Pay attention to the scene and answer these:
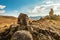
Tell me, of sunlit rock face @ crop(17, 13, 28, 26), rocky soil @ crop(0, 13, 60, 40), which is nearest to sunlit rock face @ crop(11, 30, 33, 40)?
rocky soil @ crop(0, 13, 60, 40)

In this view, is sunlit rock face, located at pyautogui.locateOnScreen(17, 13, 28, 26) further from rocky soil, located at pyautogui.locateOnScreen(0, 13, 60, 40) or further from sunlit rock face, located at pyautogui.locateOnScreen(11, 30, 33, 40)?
sunlit rock face, located at pyautogui.locateOnScreen(11, 30, 33, 40)

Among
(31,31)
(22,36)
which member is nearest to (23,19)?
(31,31)

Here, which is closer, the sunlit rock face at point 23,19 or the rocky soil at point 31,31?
the rocky soil at point 31,31

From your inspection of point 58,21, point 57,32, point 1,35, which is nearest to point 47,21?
point 58,21

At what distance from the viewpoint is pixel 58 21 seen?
22.6 metres

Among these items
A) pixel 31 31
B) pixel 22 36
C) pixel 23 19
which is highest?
pixel 23 19

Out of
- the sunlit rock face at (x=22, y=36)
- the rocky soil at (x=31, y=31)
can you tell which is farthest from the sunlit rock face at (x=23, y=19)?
the sunlit rock face at (x=22, y=36)

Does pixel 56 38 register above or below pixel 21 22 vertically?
below

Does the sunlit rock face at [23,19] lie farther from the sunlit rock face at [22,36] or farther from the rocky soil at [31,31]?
the sunlit rock face at [22,36]

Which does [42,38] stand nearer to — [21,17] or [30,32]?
[30,32]

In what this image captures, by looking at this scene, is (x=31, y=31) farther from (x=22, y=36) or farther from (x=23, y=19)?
(x=23, y=19)

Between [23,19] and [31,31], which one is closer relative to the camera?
[31,31]

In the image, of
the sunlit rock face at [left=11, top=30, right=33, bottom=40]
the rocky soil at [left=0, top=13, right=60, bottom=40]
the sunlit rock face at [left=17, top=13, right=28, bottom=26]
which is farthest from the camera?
the sunlit rock face at [left=17, top=13, right=28, bottom=26]

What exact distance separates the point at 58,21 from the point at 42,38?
16.5 ft
